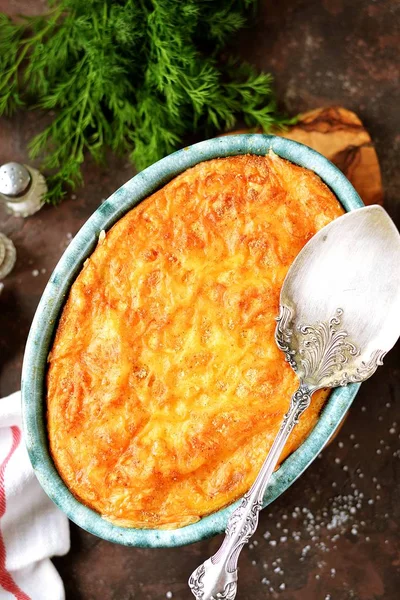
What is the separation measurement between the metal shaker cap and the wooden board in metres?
1.12

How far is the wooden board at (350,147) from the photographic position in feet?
9.53

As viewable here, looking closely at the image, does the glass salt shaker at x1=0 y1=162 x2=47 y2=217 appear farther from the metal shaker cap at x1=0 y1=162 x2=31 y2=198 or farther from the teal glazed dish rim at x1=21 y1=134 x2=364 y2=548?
the teal glazed dish rim at x1=21 y1=134 x2=364 y2=548

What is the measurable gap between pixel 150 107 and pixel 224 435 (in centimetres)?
136

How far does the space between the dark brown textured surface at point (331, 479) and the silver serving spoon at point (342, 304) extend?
23.8 inches

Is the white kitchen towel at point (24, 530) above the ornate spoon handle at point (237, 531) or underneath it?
underneath

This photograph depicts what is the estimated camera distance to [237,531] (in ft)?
7.54

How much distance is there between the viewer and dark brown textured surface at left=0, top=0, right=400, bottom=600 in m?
2.97

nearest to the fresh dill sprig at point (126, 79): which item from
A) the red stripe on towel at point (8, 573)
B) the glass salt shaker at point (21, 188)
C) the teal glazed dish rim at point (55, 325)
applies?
the glass salt shaker at point (21, 188)

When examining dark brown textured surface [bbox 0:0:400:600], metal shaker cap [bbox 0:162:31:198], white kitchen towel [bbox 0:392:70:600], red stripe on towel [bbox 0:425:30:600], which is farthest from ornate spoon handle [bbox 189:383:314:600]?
metal shaker cap [bbox 0:162:31:198]

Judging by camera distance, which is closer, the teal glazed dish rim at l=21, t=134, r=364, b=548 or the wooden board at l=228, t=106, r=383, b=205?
the teal glazed dish rim at l=21, t=134, r=364, b=548

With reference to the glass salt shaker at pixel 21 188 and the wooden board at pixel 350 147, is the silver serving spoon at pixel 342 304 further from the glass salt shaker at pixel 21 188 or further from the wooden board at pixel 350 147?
the glass salt shaker at pixel 21 188

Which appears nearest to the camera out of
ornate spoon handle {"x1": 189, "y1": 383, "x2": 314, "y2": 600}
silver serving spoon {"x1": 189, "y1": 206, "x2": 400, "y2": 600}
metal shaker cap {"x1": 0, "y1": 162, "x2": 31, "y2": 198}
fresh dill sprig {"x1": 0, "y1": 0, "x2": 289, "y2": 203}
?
ornate spoon handle {"x1": 189, "y1": 383, "x2": 314, "y2": 600}

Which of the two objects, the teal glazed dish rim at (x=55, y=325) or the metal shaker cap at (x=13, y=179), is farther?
the metal shaker cap at (x=13, y=179)

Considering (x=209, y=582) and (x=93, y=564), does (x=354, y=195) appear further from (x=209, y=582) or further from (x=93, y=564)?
(x=93, y=564)
